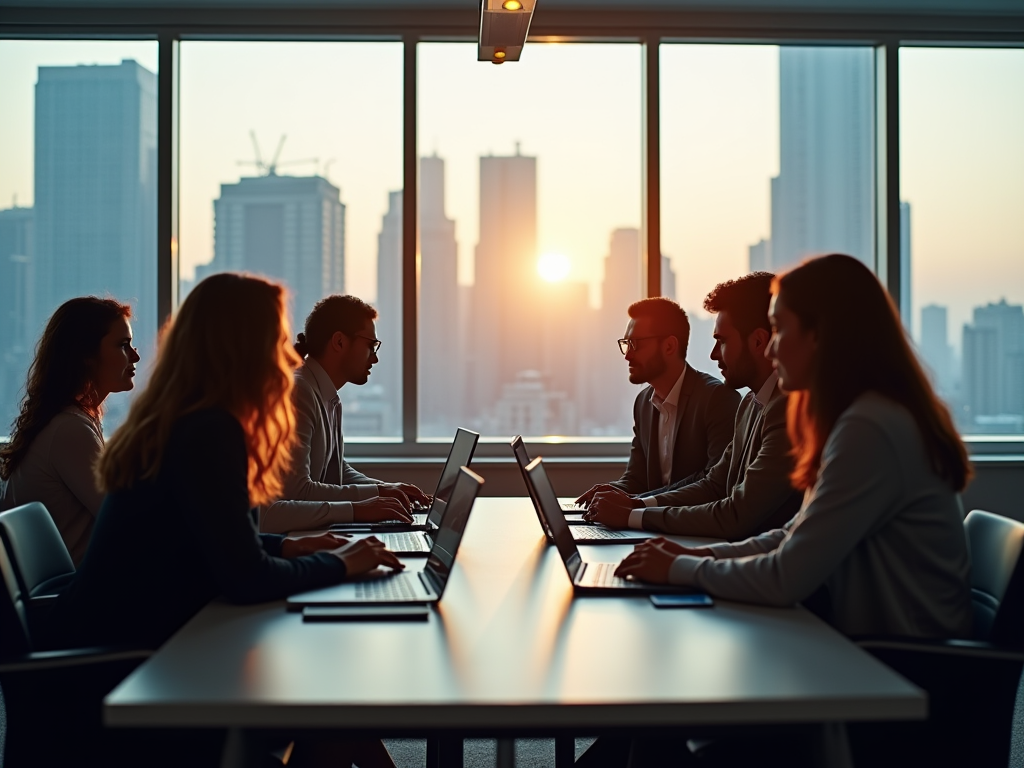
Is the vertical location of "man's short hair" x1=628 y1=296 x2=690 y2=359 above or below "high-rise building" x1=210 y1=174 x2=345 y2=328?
below

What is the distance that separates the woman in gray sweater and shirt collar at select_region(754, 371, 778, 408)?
2.57 ft

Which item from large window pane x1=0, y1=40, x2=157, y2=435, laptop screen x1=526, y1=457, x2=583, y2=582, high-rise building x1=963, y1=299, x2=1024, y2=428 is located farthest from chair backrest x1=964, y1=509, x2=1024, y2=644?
large window pane x1=0, y1=40, x2=157, y2=435

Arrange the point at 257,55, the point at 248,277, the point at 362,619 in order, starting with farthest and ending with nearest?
the point at 257,55, the point at 248,277, the point at 362,619

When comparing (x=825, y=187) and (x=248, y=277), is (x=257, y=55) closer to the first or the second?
(x=825, y=187)

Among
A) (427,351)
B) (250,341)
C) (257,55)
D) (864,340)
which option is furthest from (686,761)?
(257,55)

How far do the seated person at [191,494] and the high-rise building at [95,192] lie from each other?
369 cm

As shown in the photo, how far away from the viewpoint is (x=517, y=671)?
4.69 ft

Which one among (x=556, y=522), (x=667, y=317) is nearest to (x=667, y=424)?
(x=667, y=317)

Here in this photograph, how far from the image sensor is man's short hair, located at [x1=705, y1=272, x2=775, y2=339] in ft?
9.95

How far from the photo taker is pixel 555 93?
5.46 m

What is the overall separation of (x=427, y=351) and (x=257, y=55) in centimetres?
190

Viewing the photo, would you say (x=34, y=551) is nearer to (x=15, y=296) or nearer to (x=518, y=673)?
(x=518, y=673)

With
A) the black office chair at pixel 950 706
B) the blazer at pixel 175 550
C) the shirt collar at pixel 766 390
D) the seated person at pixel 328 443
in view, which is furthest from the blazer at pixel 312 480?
the black office chair at pixel 950 706

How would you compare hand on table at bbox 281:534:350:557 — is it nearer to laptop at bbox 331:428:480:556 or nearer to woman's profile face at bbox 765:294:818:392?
laptop at bbox 331:428:480:556
